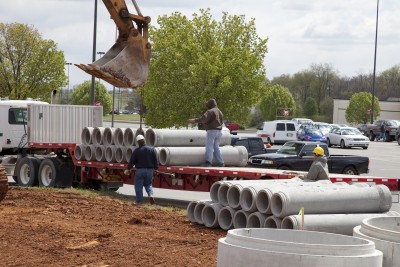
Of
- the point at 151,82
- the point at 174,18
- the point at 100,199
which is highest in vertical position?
the point at 174,18

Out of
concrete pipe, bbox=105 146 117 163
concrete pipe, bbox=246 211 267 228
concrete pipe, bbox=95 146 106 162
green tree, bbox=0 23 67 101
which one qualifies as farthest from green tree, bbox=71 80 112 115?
concrete pipe, bbox=246 211 267 228

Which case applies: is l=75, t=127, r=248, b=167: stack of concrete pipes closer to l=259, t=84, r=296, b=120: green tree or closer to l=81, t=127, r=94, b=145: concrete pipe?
l=81, t=127, r=94, b=145: concrete pipe

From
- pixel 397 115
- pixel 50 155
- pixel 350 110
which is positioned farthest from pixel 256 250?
pixel 397 115

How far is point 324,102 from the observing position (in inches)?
4670

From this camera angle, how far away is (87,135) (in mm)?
24266

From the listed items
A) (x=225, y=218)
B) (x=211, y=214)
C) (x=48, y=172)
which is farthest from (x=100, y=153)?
(x=225, y=218)

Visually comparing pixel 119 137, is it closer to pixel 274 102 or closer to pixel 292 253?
pixel 292 253

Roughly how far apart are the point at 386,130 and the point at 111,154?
4967 cm

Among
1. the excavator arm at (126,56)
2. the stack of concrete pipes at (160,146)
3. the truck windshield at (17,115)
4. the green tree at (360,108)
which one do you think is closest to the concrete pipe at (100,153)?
the stack of concrete pipes at (160,146)

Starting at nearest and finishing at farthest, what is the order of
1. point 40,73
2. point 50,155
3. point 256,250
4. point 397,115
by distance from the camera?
point 256,250
point 50,155
point 40,73
point 397,115

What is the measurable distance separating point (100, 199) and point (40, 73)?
116 feet

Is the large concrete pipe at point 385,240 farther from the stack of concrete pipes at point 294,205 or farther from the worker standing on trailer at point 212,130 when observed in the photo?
the worker standing on trailer at point 212,130

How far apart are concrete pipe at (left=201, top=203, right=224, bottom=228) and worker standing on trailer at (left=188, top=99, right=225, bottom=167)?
4.58 metres

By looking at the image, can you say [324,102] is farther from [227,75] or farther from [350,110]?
[227,75]
